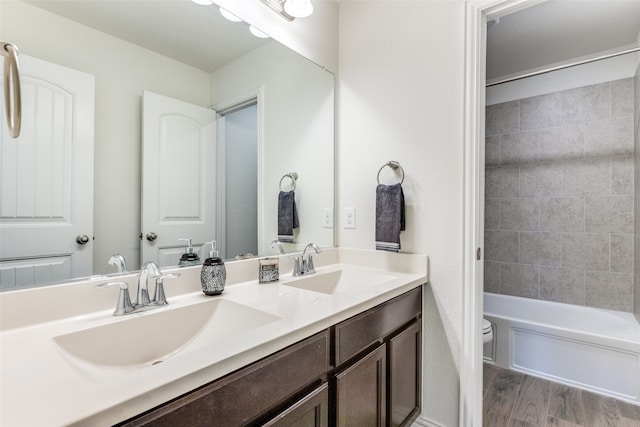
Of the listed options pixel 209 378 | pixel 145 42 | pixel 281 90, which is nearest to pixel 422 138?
pixel 281 90

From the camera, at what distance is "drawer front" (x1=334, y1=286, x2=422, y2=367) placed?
3.15 feet

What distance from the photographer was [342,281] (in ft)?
5.13

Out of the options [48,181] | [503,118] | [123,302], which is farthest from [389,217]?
[503,118]

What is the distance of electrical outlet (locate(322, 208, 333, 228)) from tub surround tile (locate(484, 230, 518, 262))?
6.14 ft

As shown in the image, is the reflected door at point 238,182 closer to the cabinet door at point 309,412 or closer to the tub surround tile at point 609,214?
the cabinet door at point 309,412

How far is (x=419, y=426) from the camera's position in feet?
4.77

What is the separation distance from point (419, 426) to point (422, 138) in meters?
1.39

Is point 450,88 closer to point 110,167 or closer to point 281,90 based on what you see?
point 281,90

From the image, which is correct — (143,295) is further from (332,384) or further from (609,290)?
(609,290)

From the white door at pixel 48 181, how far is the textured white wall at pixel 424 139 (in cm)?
123

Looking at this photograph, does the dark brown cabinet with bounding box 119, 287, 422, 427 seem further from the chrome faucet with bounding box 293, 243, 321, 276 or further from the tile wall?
the tile wall

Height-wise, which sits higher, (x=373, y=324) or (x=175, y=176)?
(x=175, y=176)

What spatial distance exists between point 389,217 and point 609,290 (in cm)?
213

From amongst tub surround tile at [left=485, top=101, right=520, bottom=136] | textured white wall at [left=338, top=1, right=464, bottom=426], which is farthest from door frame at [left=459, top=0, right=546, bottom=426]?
tub surround tile at [left=485, top=101, right=520, bottom=136]
